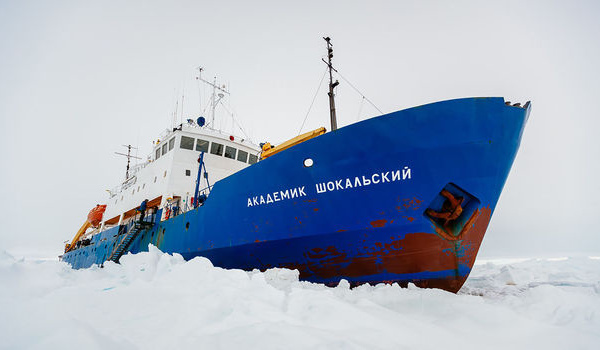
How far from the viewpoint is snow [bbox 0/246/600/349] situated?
2033 mm

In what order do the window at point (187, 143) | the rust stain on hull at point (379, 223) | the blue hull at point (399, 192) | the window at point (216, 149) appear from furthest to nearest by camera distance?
the window at point (216, 149)
the window at point (187, 143)
the rust stain on hull at point (379, 223)
the blue hull at point (399, 192)

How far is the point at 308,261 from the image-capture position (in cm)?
616

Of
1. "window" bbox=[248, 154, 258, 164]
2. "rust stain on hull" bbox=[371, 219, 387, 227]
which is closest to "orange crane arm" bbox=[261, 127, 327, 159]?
"rust stain on hull" bbox=[371, 219, 387, 227]

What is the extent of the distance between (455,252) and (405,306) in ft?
5.99

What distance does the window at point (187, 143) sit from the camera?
13008 mm

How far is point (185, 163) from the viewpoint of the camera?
1288cm

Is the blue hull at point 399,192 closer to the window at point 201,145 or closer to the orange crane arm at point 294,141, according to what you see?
the orange crane arm at point 294,141

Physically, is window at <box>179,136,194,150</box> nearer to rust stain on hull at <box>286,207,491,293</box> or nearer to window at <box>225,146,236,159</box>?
window at <box>225,146,236,159</box>

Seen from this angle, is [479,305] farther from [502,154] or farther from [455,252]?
[502,154]

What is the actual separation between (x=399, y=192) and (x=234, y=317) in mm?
3795

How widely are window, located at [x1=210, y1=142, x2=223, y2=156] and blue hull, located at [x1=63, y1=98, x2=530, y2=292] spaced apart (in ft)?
26.1

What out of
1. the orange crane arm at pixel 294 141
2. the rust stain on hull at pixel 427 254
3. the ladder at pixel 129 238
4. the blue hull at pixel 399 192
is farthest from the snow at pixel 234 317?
the ladder at pixel 129 238

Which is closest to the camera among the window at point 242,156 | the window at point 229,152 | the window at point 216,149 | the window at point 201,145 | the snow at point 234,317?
the snow at point 234,317

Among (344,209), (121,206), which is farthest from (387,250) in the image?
(121,206)
